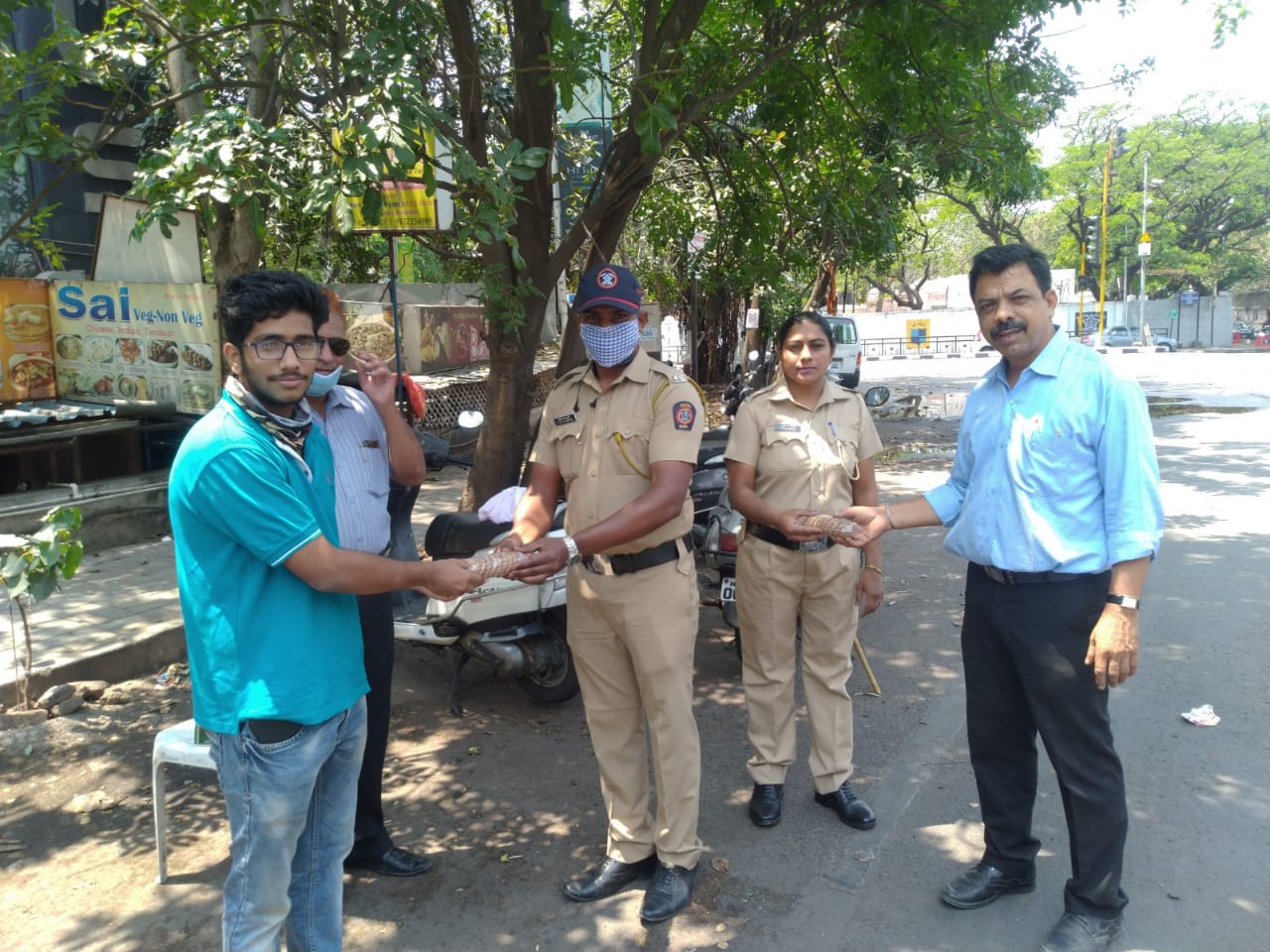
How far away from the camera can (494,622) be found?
4664mm

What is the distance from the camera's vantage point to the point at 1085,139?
3944 cm

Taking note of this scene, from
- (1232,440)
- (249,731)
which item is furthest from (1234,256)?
(249,731)

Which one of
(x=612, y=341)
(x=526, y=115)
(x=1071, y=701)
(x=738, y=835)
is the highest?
(x=526, y=115)

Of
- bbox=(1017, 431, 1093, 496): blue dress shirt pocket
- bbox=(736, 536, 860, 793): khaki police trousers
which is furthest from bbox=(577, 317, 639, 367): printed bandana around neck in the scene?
bbox=(1017, 431, 1093, 496): blue dress shirt pocket

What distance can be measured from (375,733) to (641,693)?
37.9 inches

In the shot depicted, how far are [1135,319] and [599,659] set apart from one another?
50.7 meters

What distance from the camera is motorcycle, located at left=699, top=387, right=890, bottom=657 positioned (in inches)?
201

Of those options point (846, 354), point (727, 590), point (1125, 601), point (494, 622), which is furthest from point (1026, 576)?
point (846, 354)

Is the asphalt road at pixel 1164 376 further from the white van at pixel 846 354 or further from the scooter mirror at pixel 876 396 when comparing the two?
the scooter mirror at pixel 876 396

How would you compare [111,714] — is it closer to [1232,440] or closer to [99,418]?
[99,418]

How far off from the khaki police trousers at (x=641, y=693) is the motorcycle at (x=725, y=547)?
1812 millimetres

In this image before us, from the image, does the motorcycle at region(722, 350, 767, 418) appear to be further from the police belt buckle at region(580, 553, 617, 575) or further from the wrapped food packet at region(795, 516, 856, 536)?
the police belt buckle at region(580, 553, 617, 575)

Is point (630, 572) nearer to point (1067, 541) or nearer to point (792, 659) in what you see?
point (792, 659)

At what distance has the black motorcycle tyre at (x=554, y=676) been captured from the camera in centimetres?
485
